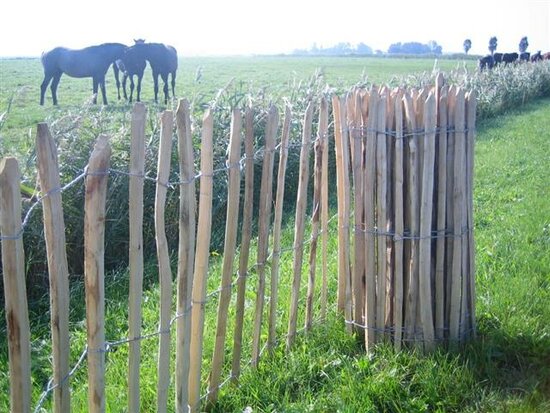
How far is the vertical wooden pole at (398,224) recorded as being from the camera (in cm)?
→ 346

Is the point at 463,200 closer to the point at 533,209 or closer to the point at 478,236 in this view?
the point at 478,236

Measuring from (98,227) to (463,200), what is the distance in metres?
2.31

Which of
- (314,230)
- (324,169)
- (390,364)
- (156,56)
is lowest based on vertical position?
(390,364)

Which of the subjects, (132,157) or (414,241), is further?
(414,241)

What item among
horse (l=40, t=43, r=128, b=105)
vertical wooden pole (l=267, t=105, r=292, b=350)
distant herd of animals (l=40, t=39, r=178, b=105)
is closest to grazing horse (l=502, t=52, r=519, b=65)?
distant herd of animals (l=40, t=39, r=178, b=105)

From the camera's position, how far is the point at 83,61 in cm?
913

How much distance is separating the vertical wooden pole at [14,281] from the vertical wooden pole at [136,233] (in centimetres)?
45

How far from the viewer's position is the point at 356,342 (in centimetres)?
381

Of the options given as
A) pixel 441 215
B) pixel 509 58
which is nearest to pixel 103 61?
pixel 441 215

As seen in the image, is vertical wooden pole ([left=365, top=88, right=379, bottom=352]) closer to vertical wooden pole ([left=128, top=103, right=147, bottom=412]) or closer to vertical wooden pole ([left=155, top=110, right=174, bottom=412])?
vertical wooden pole ([left=155, top=110, right=174, bottom=412])

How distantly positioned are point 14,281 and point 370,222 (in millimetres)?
2229

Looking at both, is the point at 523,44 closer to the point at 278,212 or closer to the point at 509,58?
the point at 509,58

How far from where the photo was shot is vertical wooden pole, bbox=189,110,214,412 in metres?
2.70

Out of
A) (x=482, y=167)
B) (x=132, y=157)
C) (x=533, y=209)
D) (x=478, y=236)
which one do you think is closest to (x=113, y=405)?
(x=132, y=157)
